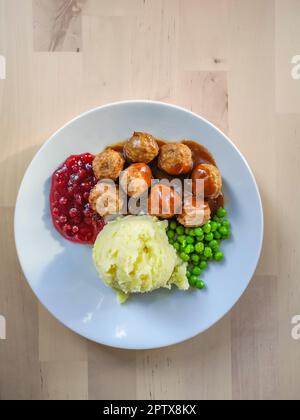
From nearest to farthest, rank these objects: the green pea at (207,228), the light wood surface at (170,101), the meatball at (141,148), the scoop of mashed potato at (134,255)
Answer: the scoop of mashed potato at (134,255)
the meatball at (141,148)
the green pea at (207,228)
the light wood surface at (170,101)

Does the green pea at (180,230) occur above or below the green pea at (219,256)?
above

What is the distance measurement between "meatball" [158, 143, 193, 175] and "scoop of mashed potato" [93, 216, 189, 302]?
0.33 metres

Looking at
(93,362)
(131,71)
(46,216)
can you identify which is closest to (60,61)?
(131,71)

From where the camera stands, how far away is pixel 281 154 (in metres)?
2.74

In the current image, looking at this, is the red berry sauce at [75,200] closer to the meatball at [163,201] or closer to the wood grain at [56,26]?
the meatball at [163,201]

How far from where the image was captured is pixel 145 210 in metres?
2.46

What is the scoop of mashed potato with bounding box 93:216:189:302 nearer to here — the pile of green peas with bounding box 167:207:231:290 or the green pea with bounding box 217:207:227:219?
the pile of green peas with bounding box 167:207:231:290

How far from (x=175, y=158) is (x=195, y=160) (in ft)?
0.64

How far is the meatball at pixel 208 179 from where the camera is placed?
7.86ft

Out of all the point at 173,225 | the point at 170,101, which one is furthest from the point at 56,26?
the point at 173,225

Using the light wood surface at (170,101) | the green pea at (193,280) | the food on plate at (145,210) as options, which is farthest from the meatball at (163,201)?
the light wood surface at (170,101)

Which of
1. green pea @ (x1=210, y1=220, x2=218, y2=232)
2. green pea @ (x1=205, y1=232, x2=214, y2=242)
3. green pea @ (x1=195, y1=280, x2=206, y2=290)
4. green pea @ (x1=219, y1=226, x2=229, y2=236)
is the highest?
green pea @ (x1=210, y1=220, x2=218, y2=232)

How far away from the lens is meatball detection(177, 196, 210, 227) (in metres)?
2.41

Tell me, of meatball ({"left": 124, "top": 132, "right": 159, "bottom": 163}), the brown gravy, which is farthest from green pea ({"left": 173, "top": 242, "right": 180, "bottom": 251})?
meatball ({"left": 124, "top": 132, "right": 159, "bottom": 163})
